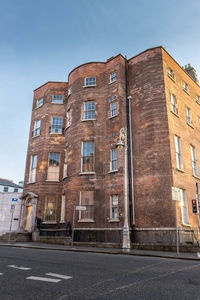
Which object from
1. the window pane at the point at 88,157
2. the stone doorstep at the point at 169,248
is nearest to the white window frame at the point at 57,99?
the window pane at the point at 88,157

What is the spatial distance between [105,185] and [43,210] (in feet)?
24.1

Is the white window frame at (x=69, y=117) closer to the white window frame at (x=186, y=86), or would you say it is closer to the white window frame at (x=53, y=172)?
the white window frame at (x=53, y=172)

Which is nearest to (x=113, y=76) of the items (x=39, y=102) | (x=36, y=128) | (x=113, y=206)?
(x=39, y=102)

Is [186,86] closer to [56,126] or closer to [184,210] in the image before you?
[184,210]

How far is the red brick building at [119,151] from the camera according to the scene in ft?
59.9

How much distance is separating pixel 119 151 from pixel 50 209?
9.42 m

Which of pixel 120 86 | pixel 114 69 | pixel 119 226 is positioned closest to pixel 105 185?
pixel 119 226

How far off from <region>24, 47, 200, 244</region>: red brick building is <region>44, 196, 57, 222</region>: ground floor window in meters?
0.10

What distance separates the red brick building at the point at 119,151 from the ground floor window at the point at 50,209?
0.32 feet

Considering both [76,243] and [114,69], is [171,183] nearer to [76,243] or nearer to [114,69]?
[76,243]

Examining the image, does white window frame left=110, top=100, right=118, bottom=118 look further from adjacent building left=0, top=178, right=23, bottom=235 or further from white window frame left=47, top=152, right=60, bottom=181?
adjacent building left=0, top=178, right=23, bottom=235

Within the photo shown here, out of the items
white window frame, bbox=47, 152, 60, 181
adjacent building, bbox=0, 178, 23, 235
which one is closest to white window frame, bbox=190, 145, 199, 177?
white window frame, bbox=47, 152, 60, 181

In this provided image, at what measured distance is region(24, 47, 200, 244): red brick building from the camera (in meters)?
18.2

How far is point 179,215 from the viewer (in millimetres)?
17016
